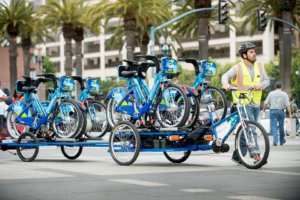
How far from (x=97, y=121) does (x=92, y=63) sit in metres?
102

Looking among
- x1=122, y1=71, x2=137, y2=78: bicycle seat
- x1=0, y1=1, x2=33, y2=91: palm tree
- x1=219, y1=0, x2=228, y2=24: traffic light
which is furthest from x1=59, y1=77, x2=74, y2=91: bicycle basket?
x1=0, y1=1, x2=33, y2=91: palm tree

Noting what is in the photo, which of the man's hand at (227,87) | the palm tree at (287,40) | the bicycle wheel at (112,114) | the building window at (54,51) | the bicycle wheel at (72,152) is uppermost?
the building window at (54,51)

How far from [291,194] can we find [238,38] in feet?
277

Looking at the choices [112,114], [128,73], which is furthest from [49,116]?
[128,73]

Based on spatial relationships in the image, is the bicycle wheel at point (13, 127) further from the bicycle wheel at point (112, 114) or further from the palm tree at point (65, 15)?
the palm tree at point (65, 15)

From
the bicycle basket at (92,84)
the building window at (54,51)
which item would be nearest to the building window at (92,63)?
the building window at (54,51)

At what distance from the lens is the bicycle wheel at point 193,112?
34.4 feet

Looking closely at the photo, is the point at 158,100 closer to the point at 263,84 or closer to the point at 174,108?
the point at 174,108

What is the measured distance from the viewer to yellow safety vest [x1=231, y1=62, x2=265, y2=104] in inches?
414

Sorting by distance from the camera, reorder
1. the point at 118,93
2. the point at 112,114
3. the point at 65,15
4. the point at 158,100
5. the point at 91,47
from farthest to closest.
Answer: the point at 91,47 → the point at 65,15 → the point at 112,114 → the point at 118,93 → the point at 158,100

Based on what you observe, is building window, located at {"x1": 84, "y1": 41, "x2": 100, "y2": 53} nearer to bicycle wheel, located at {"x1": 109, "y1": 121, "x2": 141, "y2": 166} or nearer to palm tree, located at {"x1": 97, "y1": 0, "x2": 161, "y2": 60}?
palm tree, located at {"x1": 97, "y1": 0, "x2": 161, "y2": 60}

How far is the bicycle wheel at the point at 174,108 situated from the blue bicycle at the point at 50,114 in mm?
1773

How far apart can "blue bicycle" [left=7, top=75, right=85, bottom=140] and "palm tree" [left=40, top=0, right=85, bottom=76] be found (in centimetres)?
A: 3214

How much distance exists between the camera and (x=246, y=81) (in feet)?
34.8
